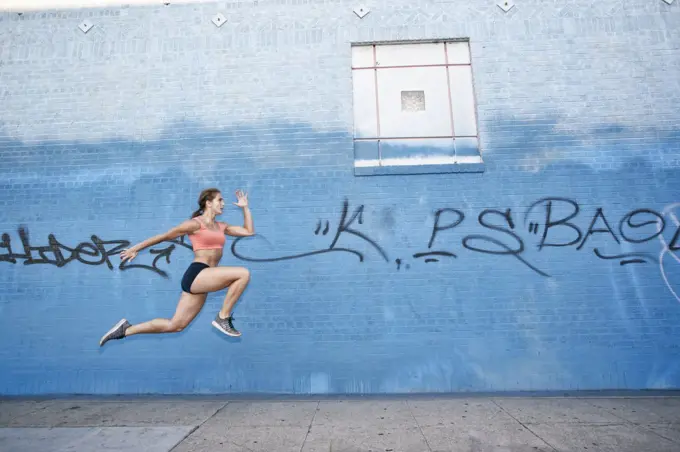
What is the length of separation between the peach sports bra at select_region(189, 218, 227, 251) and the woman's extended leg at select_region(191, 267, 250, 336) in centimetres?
29

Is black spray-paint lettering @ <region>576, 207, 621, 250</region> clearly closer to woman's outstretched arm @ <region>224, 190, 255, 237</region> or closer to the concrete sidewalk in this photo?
the concrete sidewalk

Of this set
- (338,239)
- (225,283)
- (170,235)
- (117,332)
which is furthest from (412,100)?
(117,332)

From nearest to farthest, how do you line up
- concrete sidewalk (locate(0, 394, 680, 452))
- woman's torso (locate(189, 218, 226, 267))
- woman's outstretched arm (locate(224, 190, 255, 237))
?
concrete sidewalk (locate(0, 394, 680, 452))
woman's torso (locate(189, 218, 226, 267))
woman's outstretched arm (locate(224, 190, 255, 237))

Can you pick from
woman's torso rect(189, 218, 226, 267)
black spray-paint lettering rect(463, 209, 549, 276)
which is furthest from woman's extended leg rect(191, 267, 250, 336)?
black spray-paint lettering rect(463, 209, 549, 276)

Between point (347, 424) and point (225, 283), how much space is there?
2057 mm

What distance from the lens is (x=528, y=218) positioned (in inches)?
183

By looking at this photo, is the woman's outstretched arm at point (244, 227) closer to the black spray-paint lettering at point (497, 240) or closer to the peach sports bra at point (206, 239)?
the peach sports bra at point (206, 239)

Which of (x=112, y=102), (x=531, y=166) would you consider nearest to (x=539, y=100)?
(x=531, y=166)

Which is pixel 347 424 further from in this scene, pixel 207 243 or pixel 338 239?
pixel 207 243

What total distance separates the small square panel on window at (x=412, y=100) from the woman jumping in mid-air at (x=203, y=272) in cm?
247

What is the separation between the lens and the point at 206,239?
4.52 metres

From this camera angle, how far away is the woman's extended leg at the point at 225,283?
438 cm

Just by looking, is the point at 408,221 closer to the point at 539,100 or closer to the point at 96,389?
the point at 539,100

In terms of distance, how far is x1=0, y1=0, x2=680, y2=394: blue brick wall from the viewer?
14.6 ft
